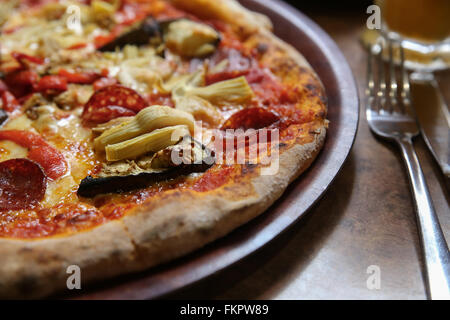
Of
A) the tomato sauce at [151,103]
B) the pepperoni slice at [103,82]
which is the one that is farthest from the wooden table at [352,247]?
the pepperoni slice at [103,82]

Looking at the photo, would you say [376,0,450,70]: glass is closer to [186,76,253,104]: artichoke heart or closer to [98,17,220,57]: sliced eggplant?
[98,17,220,57]: sliced eggplant

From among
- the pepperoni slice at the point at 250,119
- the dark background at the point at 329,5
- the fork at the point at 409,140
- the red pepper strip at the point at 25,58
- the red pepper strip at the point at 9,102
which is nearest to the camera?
the fork at the point at 409,140

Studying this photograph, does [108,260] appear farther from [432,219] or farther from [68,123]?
[432,219]

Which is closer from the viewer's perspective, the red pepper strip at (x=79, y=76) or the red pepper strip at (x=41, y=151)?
the red pepper strip at (x=41, y=151)

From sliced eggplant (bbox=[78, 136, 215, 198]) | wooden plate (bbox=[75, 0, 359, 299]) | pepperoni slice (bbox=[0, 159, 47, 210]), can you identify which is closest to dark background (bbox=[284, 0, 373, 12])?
wooden plate (bbox=[75, 0, 359, 299])

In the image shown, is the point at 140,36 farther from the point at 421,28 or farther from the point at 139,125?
the point at 421,28

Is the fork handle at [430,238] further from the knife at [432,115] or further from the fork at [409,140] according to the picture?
the knife at [432,115]

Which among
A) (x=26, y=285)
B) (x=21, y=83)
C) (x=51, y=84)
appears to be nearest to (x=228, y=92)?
(x=51, y=84)
